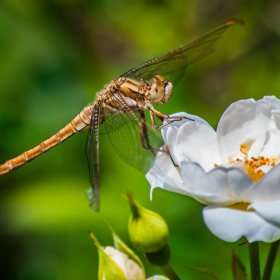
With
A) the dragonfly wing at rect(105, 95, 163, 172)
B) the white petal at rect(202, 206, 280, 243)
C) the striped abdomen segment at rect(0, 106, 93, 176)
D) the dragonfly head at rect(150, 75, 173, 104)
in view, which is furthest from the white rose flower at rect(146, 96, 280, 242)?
the striped abdomen segment at rect(0, 106, 93, 176)

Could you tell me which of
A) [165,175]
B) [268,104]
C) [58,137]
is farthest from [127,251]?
[58,137]

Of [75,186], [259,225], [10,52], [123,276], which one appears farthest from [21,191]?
[259,225]

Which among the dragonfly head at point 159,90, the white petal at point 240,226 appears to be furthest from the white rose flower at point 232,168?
the dragonfly head at point 159,90

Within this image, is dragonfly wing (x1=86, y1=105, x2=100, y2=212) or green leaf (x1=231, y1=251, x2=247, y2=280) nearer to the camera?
green leaf (x1=231, y1=251, x2=247, y2=280)

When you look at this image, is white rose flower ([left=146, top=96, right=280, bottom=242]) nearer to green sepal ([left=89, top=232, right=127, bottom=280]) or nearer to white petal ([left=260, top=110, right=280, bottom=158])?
white petal ([left=260, top=110, right=280, bottom=158])

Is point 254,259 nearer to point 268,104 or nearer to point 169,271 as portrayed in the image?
point 169,271
